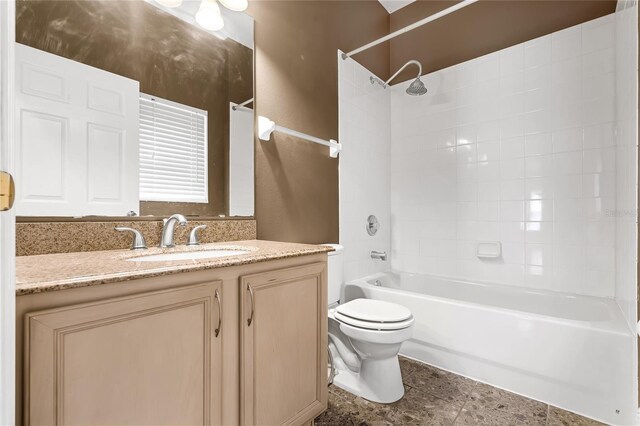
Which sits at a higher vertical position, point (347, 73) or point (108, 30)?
point (347, 73)

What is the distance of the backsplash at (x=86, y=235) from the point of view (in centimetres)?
98

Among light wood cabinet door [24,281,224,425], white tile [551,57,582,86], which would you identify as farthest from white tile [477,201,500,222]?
light wood cabinet door [24,281,224,425]

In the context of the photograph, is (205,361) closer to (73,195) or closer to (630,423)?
(73,195)

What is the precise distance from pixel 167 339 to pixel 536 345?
5.83 feet

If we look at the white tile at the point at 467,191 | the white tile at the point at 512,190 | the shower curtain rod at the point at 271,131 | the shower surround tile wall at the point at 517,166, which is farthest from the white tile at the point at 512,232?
the shower curtain rod at the point at 271,131

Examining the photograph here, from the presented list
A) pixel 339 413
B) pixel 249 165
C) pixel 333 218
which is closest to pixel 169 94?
pixel 249 165

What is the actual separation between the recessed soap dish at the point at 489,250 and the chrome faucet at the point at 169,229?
7.01 ft

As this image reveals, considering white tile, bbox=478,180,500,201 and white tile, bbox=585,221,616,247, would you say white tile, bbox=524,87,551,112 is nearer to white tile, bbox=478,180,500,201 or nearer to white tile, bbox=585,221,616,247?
white tile, bbox=478,180,500,201

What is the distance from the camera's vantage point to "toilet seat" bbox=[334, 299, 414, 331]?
4.93ft

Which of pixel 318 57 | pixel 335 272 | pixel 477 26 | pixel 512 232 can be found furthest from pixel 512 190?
pixel 318 57

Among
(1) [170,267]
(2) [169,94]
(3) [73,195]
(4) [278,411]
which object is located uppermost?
(2) [169,94]

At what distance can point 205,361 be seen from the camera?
2.83ft

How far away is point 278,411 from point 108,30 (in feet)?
5.20

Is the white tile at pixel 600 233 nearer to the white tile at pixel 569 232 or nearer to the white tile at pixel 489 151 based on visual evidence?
the white tile at pixel 569 232
